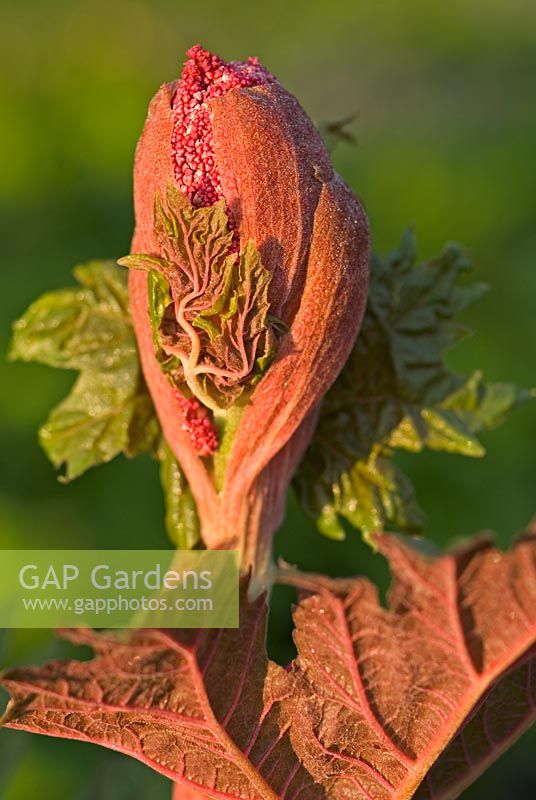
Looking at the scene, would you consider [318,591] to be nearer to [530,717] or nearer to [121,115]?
[530,717]

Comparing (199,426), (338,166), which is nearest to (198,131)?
(199,426)

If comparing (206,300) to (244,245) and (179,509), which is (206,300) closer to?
(244,245)

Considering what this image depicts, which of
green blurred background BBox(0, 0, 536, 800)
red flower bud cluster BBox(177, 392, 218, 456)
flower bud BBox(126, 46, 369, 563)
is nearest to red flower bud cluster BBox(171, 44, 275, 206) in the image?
flower bud BBox(126, 46, 369, 563)

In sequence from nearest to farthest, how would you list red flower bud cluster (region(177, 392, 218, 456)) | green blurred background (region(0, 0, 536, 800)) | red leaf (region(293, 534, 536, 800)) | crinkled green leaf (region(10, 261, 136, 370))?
red leaf (region(293, 534, 536, 800)) < red flower bud cluster (region(177, 392, 218, 456)) < crinkled green leaf (region(10, 261, 136, 370)) < green blurred background (region(0, 0, 536, 800))

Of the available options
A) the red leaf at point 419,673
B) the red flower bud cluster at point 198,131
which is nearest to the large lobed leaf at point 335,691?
the red leaf at point 419,673

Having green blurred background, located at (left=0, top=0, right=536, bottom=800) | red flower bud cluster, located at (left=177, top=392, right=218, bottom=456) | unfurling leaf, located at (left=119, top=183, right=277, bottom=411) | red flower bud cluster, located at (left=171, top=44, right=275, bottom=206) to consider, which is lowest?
green blurred background, located at (left=0, top=0, right=536, bottom=800)

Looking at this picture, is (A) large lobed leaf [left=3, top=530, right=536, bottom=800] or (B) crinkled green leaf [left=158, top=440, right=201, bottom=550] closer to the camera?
(A) large lobed leaf [left=3, top=530, right=536, bottom=800]

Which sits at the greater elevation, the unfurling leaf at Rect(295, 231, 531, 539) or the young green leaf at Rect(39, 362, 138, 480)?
the unfurling leaf at Rect(295, 231, 531, 539)

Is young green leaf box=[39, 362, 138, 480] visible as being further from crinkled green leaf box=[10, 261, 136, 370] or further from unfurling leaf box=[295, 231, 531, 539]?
unfurling leaf box=[295, 231, 531, 539]
